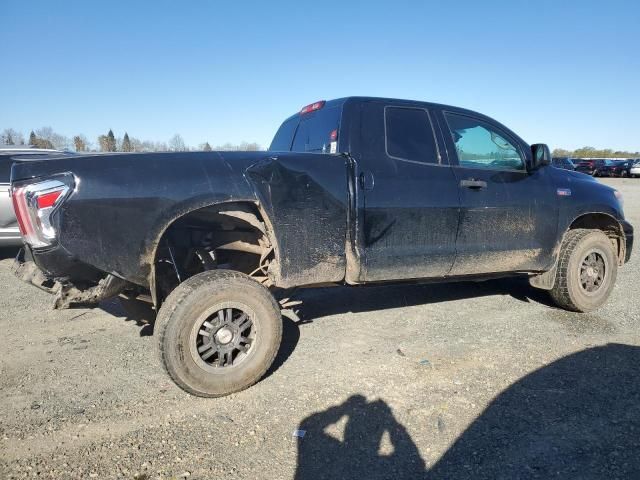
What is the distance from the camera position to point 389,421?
9.07 feet

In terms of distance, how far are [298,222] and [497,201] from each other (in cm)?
195

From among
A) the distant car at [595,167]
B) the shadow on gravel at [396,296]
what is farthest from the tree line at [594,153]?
the shadow on gravel at [396,296]

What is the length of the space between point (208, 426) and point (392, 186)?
2157mm

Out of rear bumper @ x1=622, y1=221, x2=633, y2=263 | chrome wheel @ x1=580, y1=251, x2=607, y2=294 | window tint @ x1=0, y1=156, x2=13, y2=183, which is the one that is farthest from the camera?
window tint @ x1=0, y1=156, x2=13, y2=183

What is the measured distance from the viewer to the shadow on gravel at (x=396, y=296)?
16.4 feet

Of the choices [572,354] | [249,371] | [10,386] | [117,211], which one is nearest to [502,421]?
[572,354]

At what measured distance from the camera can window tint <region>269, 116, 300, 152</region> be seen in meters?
4.44

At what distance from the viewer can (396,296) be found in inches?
212

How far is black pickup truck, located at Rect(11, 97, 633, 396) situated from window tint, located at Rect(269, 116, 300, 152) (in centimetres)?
2

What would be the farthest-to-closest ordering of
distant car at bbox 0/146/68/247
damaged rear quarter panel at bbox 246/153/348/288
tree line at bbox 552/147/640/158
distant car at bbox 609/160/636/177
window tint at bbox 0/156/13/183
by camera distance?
tree line at bbox 552/147/640/158 → distant car at bbox 609/160/636/177 → window tint at bbox 0/156/13/183 → distant car at bbox 0/146/68/247 → damaged rear quarter panel at bbox 246/153/348/288

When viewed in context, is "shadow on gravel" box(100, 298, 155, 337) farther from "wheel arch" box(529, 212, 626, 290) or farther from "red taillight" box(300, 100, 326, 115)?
"wheel arch" box(529, 212, 626, 290)

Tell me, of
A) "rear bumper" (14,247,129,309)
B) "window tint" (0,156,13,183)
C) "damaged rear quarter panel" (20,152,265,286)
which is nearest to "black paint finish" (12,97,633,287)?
"damaged rear quarter panel" (20,152,265,286)

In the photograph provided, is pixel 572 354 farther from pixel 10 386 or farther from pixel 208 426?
pixel 10 386

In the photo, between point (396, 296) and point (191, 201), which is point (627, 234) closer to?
point (396, 296)
